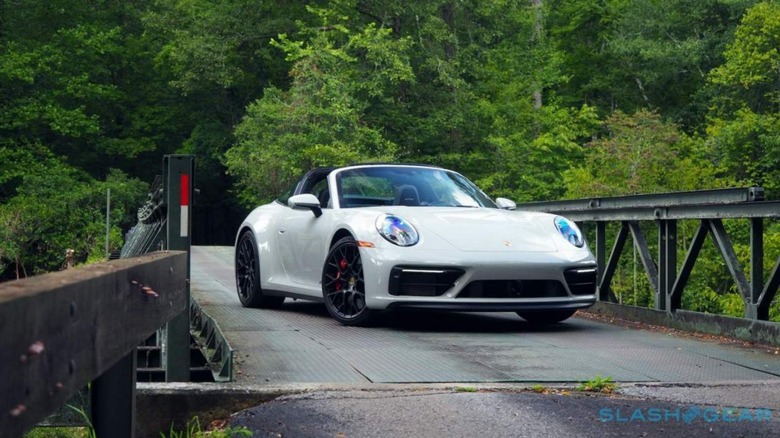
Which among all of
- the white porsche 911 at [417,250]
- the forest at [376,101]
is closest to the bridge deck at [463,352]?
the white porsche 911 at [417,250]

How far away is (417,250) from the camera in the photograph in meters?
8.38

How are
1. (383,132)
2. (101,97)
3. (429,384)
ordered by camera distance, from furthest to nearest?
(101,97) → (383,132) → (429,384)

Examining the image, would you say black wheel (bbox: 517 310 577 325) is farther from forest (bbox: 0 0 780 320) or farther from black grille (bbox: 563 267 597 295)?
forest (bbox: 0 0 780 320)

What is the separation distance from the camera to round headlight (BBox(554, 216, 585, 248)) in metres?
8.96

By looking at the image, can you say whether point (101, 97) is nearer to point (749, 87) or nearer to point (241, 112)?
point (241, 112)

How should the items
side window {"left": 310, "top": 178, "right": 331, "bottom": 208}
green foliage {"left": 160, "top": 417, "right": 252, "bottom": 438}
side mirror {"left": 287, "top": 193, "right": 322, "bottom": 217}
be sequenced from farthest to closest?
side window {"left": 310, "top": 178, "right": 331, "bottom": 208}, side mirror {"left": 287, "top": 193, "right": 322, "bottom": 217}, green foliage {"left": 160, "top": 417, "right": 252, "bottom": 438}

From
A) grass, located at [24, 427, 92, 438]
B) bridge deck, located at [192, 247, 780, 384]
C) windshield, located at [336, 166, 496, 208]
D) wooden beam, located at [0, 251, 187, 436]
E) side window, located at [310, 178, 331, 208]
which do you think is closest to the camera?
wooden beam, located at [0, 251, 187, 436]

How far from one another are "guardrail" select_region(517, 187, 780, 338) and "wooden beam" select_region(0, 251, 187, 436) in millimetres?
4952

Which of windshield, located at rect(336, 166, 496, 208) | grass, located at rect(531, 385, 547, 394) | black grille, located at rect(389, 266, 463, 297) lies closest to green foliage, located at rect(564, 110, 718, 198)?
windshield, located at rect(336, 166, 496, 208)

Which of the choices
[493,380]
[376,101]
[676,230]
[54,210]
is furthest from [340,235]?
[54,210]

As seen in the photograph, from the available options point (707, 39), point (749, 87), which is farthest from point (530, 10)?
point (749, 87)

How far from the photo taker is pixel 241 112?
5550cm

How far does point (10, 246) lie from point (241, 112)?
17.3 metres

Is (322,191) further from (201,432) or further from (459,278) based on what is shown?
(201,432)
